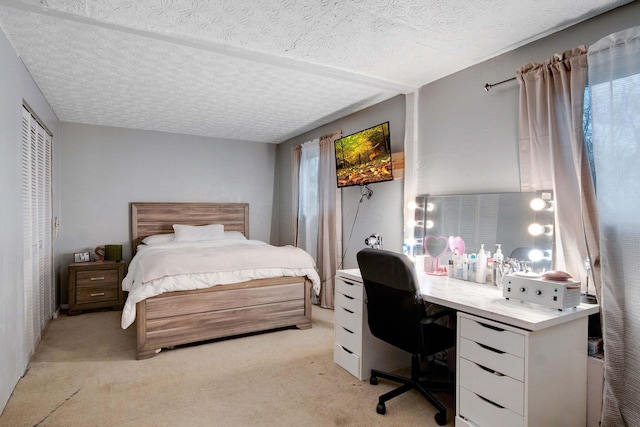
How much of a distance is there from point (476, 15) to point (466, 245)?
1579 millimetres

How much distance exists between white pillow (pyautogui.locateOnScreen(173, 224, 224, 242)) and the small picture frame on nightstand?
3.62 feet

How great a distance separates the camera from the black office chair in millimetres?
2039

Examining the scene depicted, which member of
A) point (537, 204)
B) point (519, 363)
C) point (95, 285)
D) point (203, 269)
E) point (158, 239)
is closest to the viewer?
point (519, 363)

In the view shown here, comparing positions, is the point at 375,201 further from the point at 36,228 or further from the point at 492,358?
the point at 36,228

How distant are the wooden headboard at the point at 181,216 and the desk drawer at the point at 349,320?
3247 mm

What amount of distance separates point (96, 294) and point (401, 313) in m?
4.05

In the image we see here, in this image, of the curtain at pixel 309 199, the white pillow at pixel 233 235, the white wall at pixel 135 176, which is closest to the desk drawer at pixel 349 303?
the curtain at pixel 309 199

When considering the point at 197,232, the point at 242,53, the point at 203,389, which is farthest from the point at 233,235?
the point at 242,53

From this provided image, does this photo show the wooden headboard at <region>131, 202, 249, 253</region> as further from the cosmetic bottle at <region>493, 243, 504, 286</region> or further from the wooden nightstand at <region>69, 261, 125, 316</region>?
the cosmetic bottle at <region>493, 243, 504, 286</region>

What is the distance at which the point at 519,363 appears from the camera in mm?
1665

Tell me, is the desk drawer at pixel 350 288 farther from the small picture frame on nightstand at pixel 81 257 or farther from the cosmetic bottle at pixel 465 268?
the small picture frame on nightstand at pixel 81 257

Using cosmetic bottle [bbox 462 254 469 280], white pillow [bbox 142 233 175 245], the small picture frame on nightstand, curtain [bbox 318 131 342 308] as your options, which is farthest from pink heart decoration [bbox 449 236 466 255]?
the small picture frame on nightstand

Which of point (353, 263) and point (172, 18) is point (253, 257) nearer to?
point (353, 263)

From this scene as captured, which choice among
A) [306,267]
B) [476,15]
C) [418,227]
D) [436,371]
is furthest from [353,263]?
[476,15]
